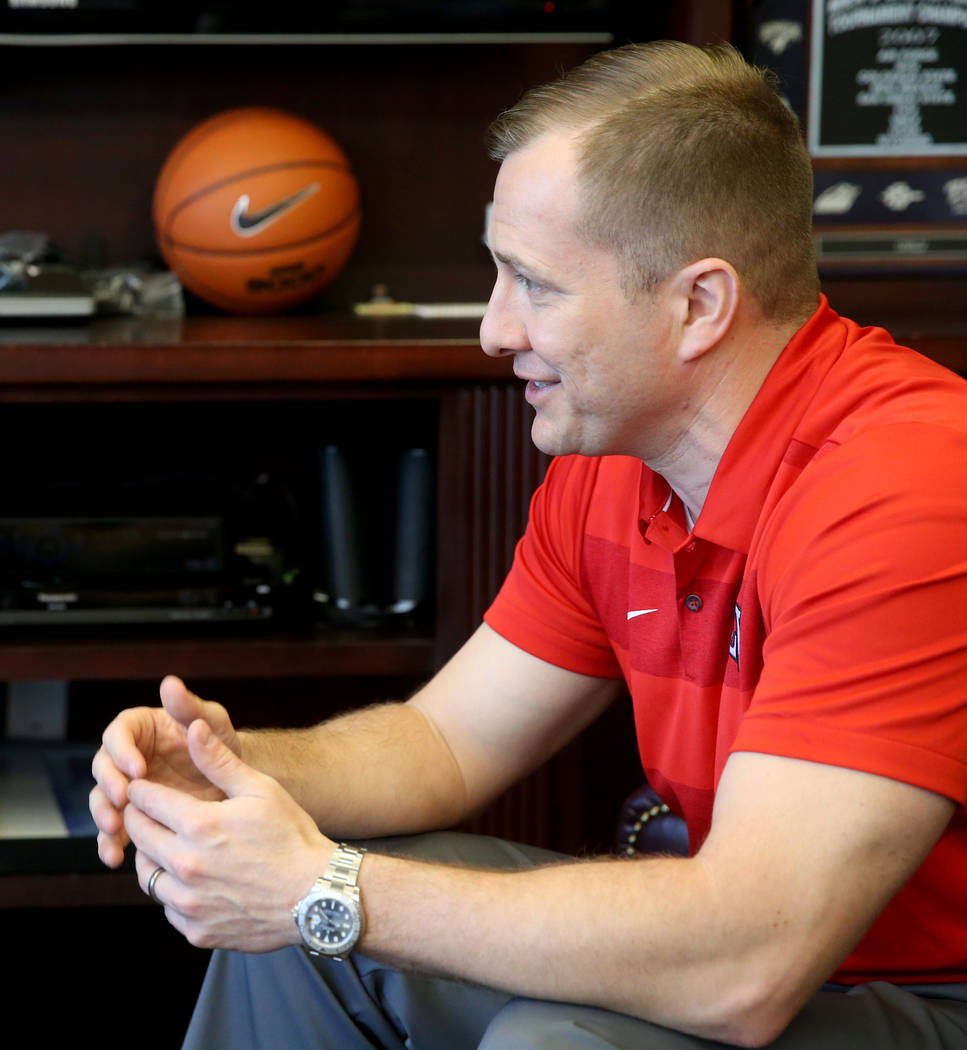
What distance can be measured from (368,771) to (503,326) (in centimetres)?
39

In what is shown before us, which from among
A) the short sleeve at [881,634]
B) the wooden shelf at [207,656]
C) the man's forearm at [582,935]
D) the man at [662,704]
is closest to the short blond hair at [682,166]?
the man at [662,704]

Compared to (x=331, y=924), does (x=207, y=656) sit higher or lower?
lower

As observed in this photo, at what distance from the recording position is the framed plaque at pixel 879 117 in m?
1.81

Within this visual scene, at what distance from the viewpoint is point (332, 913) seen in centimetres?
91

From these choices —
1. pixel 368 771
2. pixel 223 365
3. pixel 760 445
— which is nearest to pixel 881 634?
pixel 760 445

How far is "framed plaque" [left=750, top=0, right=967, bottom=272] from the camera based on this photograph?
1.81 m

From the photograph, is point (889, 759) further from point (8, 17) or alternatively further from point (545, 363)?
point (8, 17)

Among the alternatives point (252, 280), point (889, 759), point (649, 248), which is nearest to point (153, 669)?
point (252, 280)

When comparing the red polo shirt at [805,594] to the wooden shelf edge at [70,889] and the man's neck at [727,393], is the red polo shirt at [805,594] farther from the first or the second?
the wooden shelf edge at [70,889]

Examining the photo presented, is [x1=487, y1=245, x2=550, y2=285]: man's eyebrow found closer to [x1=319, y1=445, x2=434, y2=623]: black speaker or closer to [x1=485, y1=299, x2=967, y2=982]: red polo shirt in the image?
[x1=485, y1=299, x2=967, y2=982]: red polo shirt

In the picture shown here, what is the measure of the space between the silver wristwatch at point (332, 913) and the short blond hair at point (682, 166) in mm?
475

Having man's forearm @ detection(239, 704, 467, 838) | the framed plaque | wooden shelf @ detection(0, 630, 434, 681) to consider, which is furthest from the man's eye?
the framed plaque

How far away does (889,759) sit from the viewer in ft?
2.69

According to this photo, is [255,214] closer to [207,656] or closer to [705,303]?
[207,656]
